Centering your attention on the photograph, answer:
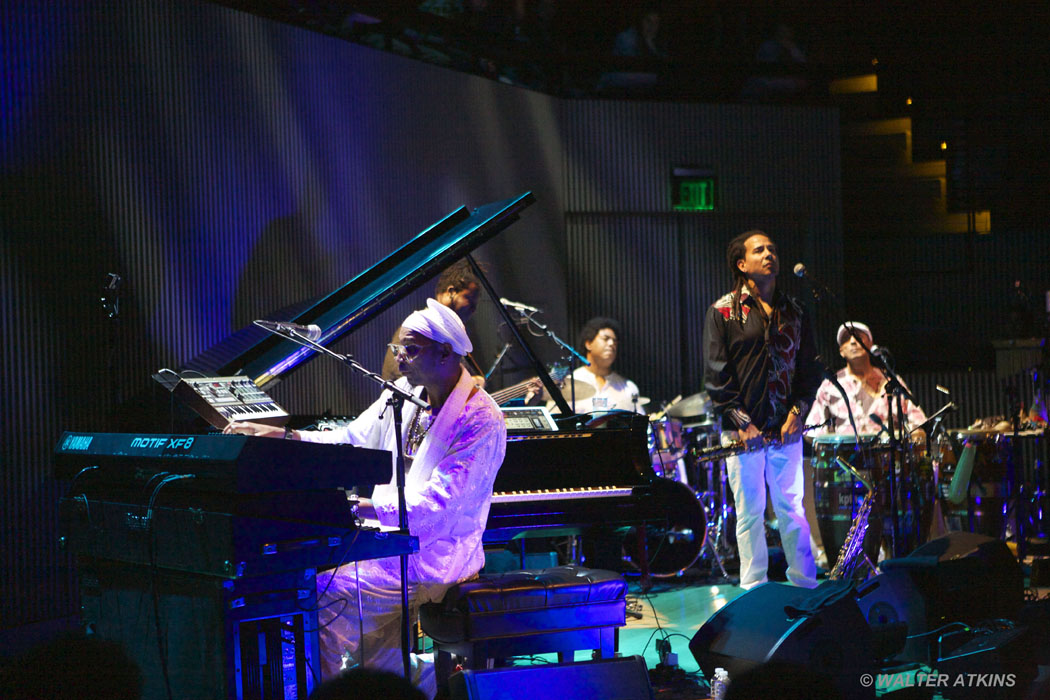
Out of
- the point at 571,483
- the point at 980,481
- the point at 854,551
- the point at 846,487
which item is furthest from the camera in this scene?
the point at 980,481

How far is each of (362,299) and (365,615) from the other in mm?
1580

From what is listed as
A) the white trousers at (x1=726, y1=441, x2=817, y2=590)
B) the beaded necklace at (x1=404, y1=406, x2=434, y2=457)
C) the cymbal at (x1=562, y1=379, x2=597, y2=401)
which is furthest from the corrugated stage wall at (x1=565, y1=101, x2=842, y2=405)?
the beaded necklace at (x1=404, y1=406, x2=434, y2=457)

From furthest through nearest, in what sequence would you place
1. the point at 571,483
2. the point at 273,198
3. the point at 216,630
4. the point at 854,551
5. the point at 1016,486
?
1. the point at 273,198
2. the point at 1016,486
3. the point at 854,551
4. the point at 571,483
5. the point at 216,630

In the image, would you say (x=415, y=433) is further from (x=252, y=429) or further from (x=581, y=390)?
(x=581, y=390)

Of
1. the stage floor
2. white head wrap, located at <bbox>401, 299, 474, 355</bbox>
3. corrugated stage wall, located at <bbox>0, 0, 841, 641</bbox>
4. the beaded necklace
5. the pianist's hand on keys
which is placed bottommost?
the stage floor

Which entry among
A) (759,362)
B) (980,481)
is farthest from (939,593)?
(980,481)

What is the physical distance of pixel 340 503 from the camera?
9.82ft

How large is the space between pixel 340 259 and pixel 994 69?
710 centimetres

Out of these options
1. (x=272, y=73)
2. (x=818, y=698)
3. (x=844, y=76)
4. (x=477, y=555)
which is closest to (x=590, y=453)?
(x=477, y=555)

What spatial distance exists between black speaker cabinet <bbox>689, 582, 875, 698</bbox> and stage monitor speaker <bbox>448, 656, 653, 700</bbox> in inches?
37.9

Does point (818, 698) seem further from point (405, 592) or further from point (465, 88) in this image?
point (465, 88)

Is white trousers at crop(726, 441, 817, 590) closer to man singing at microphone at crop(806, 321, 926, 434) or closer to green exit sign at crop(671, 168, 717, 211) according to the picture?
man singing at microphone at crop(806, 321, 926, 434)

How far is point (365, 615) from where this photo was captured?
12.1 feet

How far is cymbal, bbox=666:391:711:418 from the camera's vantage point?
6992 millimetres
